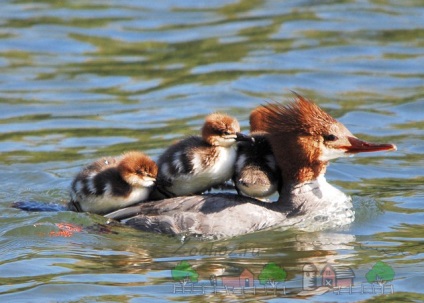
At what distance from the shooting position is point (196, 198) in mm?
8109

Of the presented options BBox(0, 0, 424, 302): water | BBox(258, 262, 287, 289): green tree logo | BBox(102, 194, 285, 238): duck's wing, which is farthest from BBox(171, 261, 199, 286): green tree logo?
BBox(102, 194, 285, 238): duck's wing

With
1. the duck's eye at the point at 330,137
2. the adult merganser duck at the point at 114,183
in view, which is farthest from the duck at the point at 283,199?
the adult merganser duck at the point at 114,183

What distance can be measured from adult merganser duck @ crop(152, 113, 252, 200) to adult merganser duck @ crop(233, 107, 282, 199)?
10cm

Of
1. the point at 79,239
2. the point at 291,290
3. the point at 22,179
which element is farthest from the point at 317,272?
the point at 22,179

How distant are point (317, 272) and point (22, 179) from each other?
13.0ft

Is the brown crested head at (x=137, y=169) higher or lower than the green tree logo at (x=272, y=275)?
higher

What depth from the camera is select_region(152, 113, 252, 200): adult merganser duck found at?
8008mm

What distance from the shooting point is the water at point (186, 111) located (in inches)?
288

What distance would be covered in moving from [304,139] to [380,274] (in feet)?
4.59

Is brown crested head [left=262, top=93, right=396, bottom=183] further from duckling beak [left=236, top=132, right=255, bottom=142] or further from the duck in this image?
duckling beak [left=236, top=132, right=255, bottom=142]

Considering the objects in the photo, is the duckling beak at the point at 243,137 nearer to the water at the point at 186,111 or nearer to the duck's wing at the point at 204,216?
the duck's wing at the point at 204,216

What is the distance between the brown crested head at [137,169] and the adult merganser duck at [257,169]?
0.69m

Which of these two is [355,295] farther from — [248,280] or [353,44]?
[353,44]

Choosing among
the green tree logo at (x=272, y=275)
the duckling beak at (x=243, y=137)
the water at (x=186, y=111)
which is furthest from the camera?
the duckling beak at (x=243, y=137)
